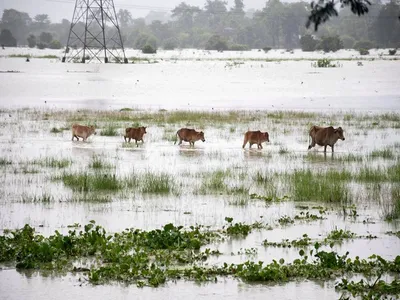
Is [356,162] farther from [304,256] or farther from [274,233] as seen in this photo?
[304,256]

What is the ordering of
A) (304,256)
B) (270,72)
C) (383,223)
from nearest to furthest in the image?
1. (304,256)
2. (383,223)
3. (270,72)

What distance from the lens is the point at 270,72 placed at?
2547 inches

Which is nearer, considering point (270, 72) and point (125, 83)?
point (125, 83)

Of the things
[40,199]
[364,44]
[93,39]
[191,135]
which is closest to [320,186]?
[40,199]

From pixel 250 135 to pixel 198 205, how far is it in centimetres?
699

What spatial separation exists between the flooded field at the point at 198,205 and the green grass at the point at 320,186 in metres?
0.04

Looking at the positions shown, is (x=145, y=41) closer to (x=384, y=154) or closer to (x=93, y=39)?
(x=93, y=39)

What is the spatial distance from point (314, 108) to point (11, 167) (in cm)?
1880

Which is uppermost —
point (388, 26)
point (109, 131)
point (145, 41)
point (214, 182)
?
point (388, 26)

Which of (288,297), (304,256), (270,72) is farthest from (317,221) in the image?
(270,72)

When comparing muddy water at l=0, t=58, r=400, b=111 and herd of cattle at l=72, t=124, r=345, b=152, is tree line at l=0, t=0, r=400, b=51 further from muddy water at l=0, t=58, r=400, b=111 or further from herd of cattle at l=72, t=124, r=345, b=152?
herd of cattle at l=72, t=124, r=345, b=152

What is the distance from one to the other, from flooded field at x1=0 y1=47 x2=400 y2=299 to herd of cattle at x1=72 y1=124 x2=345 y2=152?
0.27m

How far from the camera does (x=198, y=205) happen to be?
1248cm

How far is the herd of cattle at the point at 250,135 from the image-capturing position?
18.1 meters
